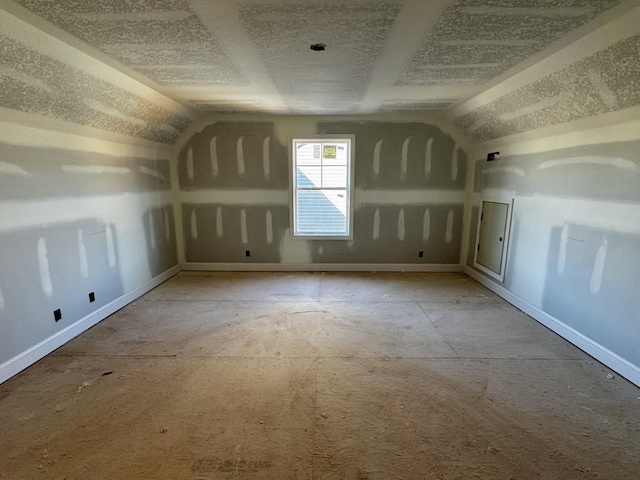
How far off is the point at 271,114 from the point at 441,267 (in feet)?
11.7

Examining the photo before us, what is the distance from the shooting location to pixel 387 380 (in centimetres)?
236

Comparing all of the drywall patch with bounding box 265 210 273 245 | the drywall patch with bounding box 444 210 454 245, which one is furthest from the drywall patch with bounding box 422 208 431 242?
the drywall patch with bounding box 265 210 273 245

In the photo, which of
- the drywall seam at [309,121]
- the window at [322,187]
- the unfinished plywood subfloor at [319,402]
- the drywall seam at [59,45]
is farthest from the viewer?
the window at [322,187]

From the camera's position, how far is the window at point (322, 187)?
497 cm

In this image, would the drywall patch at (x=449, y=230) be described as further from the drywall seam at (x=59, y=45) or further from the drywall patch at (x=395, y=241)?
the drywall seam at (x=59, y=45)

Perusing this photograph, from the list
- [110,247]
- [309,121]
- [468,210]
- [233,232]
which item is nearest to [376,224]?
[468,210]

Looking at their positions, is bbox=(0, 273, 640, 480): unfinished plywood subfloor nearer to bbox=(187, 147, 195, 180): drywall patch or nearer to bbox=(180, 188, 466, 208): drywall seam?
bbox=(180, 188, 466, 208): drywall seam

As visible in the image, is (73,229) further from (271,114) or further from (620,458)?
(620,458)

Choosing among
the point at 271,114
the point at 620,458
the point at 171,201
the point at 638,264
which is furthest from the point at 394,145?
the point at 620,458

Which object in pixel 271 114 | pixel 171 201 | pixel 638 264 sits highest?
pixel 271 114

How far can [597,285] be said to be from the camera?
2.68 metres

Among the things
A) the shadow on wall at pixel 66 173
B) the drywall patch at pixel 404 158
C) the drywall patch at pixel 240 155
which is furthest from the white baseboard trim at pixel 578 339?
the shadow on wall at pixel 66 173

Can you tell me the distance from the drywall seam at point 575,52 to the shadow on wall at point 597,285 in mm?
1373

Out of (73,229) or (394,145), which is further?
(394,145)
